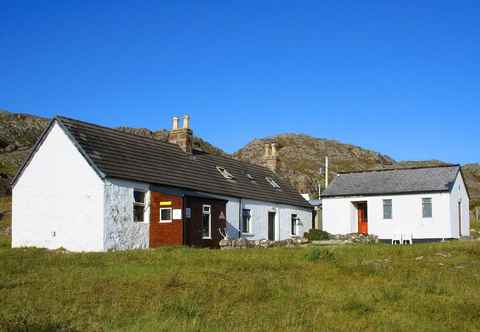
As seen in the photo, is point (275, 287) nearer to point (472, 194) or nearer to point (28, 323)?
point (28, 323)

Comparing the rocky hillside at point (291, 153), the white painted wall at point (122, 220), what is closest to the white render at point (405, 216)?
the rocky hillside at point (291, 153)

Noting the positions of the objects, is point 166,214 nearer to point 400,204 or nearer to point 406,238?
point 406,238

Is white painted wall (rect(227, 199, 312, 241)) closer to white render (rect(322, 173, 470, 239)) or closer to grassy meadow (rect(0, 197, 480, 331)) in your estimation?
white render (rect(322, 173, 470, 239))

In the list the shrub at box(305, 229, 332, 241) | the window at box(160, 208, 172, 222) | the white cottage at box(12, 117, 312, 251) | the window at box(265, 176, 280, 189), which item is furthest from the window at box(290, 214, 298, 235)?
the window at box(160, 208, 172, 222)

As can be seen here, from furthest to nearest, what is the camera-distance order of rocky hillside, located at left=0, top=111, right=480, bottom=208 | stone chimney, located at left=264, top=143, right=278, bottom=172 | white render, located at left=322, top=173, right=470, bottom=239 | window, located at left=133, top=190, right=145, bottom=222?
rocky hillside, located at left=0, top=111, right=480, bottom=208 → stone chimney, located at left=264, top=143, right=278, bottom=172 → white render, located at left=322, top=173, right=470, bottom=239 → window, located at left=133, top=190, right=145, bottom=222

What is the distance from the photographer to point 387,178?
130ft

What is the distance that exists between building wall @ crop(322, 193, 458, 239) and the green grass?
15.3m

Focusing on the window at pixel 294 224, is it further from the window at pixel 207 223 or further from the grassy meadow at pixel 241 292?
the grassy meadow at pixel 241 292

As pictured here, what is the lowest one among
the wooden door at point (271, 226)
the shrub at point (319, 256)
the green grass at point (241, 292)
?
the green grass at point (241, 292)

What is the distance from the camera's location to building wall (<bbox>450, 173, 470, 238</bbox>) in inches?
1423

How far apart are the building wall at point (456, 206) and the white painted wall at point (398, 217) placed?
12 cm

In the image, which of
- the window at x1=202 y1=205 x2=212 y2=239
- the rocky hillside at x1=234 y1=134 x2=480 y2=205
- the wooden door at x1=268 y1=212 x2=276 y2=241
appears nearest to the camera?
the window at x1=202 y1=205 x2=212 y2=239

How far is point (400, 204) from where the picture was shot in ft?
123

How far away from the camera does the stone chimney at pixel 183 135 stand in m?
34.5
